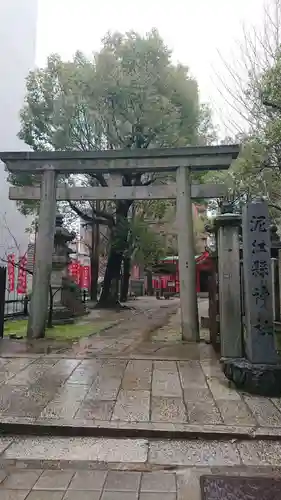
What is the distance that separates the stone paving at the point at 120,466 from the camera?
2.97m

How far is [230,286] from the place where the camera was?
23.1 ft

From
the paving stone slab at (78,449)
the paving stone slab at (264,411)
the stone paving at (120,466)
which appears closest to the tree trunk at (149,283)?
the paving stone slab at (264,411)

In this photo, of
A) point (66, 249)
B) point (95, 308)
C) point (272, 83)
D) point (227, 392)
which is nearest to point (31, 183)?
point (66, 249)

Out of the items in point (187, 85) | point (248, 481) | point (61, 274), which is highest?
point (187, 85)

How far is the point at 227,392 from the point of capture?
17.3 ft

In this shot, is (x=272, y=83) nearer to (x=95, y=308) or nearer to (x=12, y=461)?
(x=12, y=461)

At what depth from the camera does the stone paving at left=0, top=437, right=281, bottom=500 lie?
297cm

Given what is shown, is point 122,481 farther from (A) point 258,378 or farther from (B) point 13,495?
(A) point 258,378

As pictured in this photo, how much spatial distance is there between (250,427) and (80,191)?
23.5 feet

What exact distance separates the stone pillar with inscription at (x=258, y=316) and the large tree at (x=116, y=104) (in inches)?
436

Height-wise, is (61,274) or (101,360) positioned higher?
(61,274)

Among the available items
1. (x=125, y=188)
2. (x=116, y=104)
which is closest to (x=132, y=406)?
(x=125, y=188)

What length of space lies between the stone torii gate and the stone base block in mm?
3494

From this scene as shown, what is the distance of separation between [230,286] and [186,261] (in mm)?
2215
